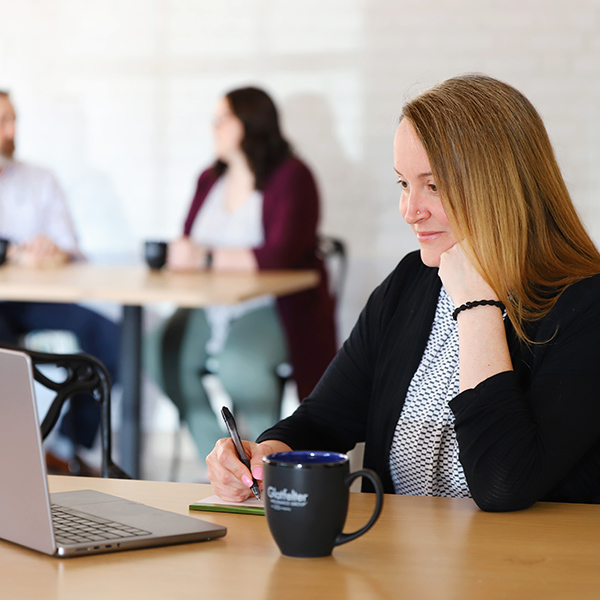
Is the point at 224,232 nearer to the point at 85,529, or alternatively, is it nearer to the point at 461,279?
the point at 461,279

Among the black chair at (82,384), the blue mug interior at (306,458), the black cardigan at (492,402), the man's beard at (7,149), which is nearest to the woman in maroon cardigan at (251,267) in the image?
the man's beard at (7,149)

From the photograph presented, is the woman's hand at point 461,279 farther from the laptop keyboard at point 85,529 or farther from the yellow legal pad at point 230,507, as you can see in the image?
the laptop keyboard at point 85,529

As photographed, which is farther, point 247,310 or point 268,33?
point 268,33

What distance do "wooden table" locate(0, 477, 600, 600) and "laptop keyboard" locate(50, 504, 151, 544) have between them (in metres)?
0.03

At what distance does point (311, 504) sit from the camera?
0.78 m

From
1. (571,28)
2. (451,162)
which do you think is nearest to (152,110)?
(571,28)

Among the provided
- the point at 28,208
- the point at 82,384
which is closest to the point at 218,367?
the point at 28,208

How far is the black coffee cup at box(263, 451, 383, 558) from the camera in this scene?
78 cm

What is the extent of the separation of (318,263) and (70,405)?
1059 mm

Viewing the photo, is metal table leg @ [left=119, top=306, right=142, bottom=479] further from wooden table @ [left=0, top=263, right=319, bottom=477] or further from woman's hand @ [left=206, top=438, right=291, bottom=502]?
woman's hand @ [left=206, top=438, right=291, bottom=502]

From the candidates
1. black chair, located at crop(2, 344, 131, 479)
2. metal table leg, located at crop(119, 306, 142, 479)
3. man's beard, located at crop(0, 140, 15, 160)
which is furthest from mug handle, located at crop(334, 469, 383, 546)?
man's beard, located at crop(0, 140, 15, 160)

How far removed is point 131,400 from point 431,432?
5.57ft

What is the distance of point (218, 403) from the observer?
4.05m

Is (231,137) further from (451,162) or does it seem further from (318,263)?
(451,162)
